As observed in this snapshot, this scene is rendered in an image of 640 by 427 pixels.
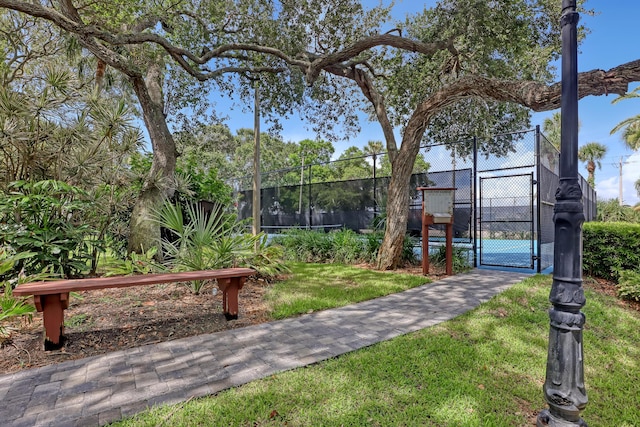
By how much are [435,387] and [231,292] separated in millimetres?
2344

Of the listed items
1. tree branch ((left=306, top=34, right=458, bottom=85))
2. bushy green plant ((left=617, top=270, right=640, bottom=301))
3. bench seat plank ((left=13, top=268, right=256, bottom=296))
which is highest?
tree branch ((left=306, top=34, right=458, bottom=85))

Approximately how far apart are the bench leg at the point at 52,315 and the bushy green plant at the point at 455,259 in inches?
244

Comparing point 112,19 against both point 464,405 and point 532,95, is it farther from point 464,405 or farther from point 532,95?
point 464,405

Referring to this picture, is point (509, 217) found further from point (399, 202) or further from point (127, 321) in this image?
point (127, 321)

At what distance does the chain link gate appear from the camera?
611 cm

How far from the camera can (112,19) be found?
672 centimetres

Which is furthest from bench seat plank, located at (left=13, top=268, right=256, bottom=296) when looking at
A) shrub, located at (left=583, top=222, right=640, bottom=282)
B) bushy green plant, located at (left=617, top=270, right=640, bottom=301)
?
shrub, located at (left=583, top=222, right=640, bottom=282)

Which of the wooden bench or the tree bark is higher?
the tree bark

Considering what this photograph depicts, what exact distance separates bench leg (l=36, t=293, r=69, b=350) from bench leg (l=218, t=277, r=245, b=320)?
1.43 m

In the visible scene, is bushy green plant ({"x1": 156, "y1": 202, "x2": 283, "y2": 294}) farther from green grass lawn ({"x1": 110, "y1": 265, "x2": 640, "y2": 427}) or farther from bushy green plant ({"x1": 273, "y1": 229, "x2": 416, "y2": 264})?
bushy green plant ({"x1": 273, "y1": 229, "x2": 416, "y2": 264})

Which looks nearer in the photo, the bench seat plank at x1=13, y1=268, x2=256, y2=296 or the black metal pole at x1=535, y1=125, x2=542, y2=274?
the bench seat plank at x1=13, y1=268, x2=256, y2=296

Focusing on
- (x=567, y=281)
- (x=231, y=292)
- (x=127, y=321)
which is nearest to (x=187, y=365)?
(x=231, y=292)

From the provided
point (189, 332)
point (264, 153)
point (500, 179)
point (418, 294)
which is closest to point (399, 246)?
point (418, 294)

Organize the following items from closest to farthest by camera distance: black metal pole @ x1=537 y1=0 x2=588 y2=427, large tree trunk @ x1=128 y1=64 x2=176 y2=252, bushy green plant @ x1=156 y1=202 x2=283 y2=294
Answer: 1. black metal pole @ x1=537 y1=0 x2=588 y2=427
2. bushy green plant @ x1=156 y1=202 x2=283 y2=294
3. large tree trunk @ x1=128 y1=64 x2=176 y2=252
